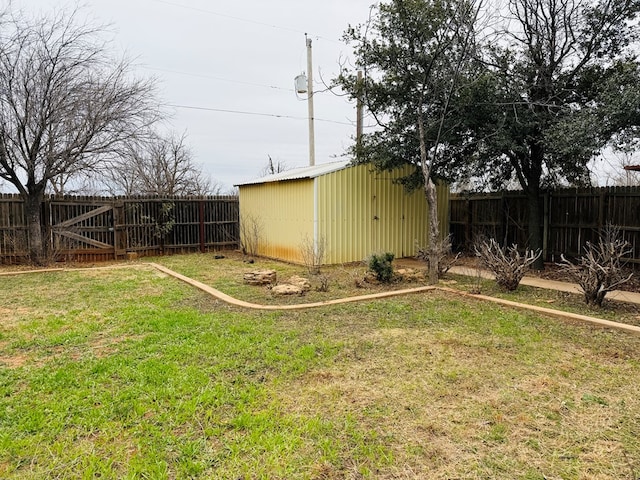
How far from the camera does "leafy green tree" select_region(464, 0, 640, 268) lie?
702 centimetres

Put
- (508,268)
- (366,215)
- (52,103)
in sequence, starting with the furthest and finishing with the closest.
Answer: (366,215) < (52,103) < (508,268)

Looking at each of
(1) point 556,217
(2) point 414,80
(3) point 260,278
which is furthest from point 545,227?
(3) point 260,278

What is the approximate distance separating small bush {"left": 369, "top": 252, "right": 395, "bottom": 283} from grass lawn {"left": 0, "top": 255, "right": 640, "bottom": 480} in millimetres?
1897

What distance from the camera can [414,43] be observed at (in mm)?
7262

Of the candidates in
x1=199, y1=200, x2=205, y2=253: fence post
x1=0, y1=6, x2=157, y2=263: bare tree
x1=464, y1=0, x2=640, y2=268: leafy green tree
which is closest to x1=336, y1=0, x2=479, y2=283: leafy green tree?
x1=464, y1=0, x2=640, y2=268: leafy green tree

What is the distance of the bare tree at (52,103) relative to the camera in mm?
8250

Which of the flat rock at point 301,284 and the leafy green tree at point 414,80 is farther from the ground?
the leafy green tree at point 414,80

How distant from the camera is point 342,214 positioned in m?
9.42

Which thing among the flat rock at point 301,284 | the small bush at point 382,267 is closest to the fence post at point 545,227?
the small bush at point 382,267

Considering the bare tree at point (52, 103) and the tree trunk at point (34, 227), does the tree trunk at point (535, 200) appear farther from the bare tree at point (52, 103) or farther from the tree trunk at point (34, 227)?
the tree trunk at point (34, 227)

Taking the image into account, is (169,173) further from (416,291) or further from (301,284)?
(416,291)

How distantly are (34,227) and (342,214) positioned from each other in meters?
6.91

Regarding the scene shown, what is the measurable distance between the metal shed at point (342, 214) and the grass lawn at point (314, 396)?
443 centimetres

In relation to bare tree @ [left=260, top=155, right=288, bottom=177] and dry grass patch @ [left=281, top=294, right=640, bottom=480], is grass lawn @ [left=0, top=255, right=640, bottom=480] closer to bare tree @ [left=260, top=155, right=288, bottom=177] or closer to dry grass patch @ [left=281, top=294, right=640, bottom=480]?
dry grass patch @ [left=281, top=294, right=640, bottom=480]
